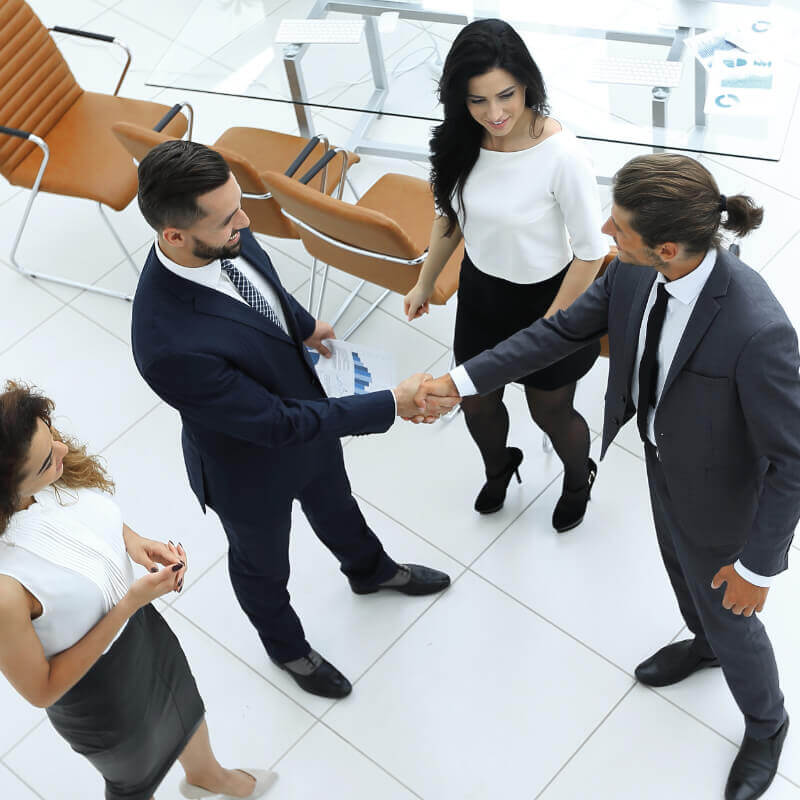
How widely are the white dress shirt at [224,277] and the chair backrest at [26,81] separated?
209 centimetres

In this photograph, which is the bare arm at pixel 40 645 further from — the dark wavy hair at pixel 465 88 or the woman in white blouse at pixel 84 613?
the dark wavy hair at pixel 465 88

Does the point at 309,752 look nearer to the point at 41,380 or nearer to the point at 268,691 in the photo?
the point at 268,691

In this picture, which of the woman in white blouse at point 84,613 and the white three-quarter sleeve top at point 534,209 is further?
the white three-quarter sleeve top at point 534,209

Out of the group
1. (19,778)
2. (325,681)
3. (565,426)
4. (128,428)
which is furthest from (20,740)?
(565,426)

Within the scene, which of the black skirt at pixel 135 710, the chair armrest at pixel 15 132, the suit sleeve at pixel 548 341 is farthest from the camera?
the chair armrest at pixel 15 132

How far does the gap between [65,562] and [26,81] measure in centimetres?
275

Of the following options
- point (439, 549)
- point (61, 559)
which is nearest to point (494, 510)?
point (439, 549)

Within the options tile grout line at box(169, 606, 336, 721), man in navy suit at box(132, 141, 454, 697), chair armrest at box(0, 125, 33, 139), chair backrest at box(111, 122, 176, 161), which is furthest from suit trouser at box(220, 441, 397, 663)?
chair armrest at box(0, 125, 33, 139)

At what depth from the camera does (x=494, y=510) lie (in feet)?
Result: 10.8

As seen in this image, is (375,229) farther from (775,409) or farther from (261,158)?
(775,409)

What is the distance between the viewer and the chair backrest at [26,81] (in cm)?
386

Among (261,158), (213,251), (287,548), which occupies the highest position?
(213,251)

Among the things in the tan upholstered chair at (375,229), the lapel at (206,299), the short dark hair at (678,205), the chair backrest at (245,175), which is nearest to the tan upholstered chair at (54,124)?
the chair backrest at (245,175)

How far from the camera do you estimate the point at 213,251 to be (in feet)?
6.70
